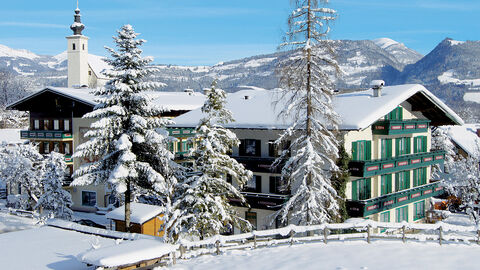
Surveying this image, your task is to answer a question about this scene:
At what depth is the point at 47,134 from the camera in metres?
50.4

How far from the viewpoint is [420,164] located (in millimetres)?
37000

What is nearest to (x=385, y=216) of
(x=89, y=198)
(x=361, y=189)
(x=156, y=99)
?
(x=361, y=189)

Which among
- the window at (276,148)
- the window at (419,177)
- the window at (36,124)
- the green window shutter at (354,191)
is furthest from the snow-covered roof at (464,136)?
the window at (36,124)

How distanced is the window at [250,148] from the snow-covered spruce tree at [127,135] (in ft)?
25.3

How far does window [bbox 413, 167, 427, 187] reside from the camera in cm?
3825

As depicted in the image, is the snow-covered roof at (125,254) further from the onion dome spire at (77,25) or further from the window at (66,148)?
the onion dome spire at (77,25)

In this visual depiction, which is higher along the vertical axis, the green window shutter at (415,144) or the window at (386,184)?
the green window shutter at (415,144)

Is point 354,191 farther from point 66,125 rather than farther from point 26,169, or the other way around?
point 66,125

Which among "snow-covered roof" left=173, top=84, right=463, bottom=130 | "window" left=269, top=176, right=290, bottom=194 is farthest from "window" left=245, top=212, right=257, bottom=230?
"snow-covered roof" left=173, top=84, right=463, bottom=130

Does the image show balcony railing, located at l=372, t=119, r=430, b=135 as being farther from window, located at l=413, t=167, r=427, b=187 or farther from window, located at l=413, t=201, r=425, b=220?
window, located at l=413, t=201, r=425, b=220

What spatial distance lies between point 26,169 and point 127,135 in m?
22.3

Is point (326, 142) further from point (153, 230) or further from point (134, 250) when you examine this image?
point (153, 230)

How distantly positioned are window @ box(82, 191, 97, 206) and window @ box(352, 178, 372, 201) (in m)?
28.6

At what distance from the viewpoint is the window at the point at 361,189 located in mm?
31812
